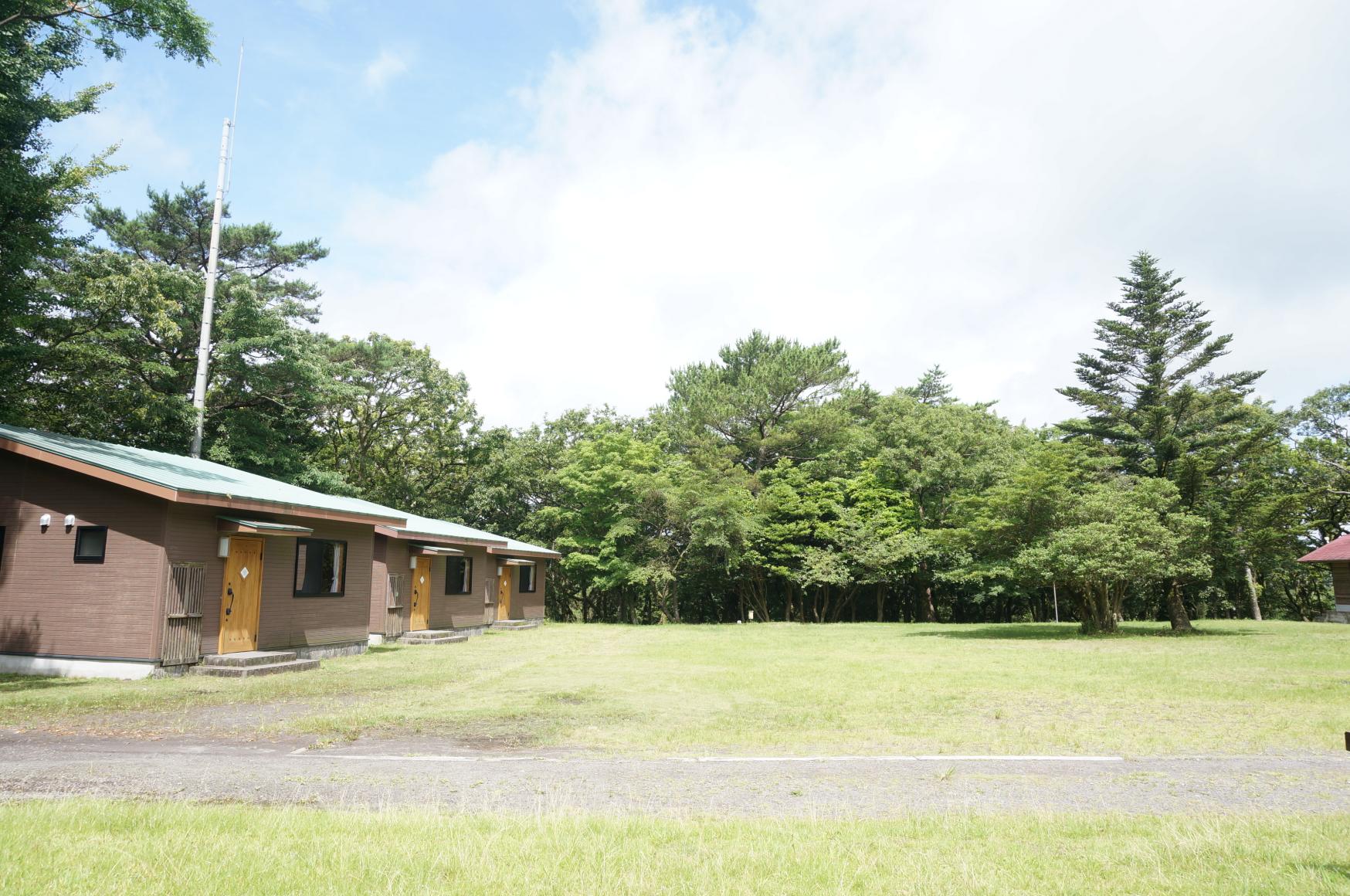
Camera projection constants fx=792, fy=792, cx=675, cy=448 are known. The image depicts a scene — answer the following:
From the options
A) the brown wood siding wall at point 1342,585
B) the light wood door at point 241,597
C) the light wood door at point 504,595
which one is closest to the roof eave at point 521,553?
the light wood door at point 504,595

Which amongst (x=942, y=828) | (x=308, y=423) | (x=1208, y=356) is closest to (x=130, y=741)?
(x=942, y=828)

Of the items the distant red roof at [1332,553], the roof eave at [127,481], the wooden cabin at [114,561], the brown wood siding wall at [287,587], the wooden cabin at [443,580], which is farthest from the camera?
the distant red roof at [1332,553]

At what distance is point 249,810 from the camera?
4664mm

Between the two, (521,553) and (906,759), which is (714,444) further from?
(906,759)

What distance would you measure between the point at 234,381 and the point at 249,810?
2527cm

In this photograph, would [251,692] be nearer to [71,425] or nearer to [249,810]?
[249,810]

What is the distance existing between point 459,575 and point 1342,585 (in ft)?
117

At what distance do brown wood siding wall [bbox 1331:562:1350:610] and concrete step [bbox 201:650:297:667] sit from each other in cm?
3933

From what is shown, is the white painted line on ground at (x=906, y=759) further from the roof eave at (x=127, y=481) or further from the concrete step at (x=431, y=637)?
the concrete step at (x=431, y=637)

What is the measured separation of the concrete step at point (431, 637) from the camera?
64.6ft

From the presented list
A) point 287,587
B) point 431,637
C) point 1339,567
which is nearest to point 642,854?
point 287,587

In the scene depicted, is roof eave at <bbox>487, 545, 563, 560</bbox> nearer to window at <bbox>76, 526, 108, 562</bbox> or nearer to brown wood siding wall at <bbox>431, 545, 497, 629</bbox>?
brown wood siding wall at <bbox>431, 545, 497, 629</bbox>

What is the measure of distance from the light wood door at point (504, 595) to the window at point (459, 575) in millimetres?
2714

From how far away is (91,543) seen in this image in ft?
39.4
